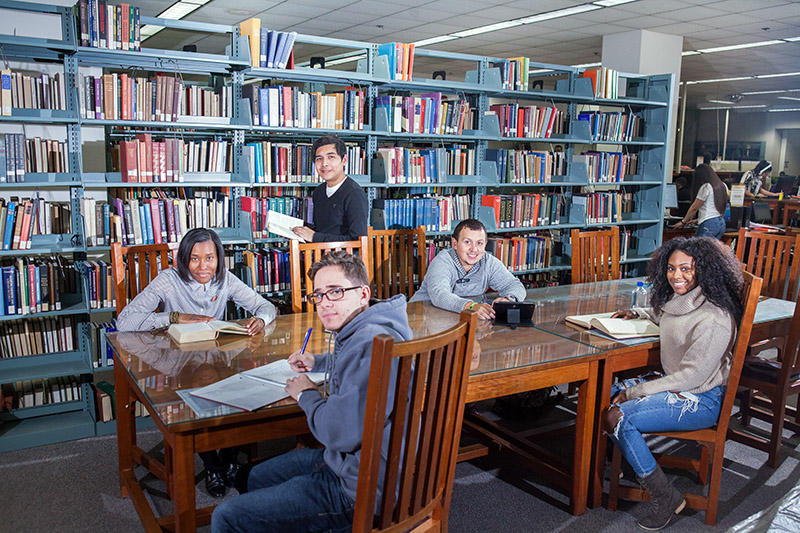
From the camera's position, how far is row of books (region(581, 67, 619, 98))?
18.0 feet

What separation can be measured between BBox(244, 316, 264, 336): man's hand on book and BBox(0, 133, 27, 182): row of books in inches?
65.2

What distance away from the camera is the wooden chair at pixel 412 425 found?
4.47 ft

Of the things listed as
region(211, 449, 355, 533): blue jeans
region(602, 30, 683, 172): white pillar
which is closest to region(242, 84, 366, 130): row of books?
region(211, 449, 355, 533): blue jeans

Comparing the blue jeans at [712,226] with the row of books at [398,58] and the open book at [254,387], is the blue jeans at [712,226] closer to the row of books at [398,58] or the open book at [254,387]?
the row of books at [398,58]

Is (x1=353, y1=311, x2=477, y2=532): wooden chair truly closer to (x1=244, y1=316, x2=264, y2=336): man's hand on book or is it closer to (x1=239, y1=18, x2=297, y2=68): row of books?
(x1=244, y1=316, x2=264, y2=336): man's hand on book

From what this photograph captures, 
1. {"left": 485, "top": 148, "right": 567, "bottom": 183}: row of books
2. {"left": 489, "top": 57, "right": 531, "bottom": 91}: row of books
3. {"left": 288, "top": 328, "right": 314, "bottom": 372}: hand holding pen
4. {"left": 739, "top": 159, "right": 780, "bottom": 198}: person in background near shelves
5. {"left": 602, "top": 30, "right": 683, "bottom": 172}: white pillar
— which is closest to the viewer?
{"left": 288, "top": 328, "right": 314, "bottom": 372}: hand holding pen

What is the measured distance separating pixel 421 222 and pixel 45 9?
8.50 ft

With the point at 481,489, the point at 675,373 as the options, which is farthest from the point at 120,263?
the point at 675,373

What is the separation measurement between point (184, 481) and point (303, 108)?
2.84 meters

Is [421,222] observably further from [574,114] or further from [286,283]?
[574,114]

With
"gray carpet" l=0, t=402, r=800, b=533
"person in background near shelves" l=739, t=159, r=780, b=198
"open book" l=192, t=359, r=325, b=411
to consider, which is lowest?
"gray carpet" l=0, t=402, r=800, b=533

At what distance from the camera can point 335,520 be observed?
1.63 m

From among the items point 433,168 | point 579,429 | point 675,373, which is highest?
point 433,168

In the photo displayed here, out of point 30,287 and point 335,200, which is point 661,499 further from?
point 30,287
